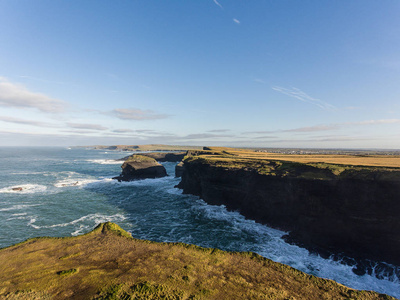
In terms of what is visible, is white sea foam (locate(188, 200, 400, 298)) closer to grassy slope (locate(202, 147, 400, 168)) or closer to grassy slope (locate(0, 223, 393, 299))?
grassy slope (locate(0, 223, 393, 299))

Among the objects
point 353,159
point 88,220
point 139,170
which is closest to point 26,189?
point 139,170

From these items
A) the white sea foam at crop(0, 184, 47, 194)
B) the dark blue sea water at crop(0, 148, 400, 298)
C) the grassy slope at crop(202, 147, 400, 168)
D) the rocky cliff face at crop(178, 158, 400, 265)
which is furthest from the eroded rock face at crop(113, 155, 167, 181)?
the rocky cliff face at crop(178, 158, 400, 265)

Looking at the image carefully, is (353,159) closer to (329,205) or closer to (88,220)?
(329,205)

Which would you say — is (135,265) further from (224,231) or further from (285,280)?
(224,231)

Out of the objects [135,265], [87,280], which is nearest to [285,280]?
[135,265]

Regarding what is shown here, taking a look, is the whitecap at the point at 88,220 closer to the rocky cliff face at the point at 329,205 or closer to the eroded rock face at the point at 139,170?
the rocky cliff face at the point at 329,205

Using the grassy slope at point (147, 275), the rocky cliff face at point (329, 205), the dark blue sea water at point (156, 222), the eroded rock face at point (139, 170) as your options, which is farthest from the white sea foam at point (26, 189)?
the rocky cliff face at point (329, 205)
